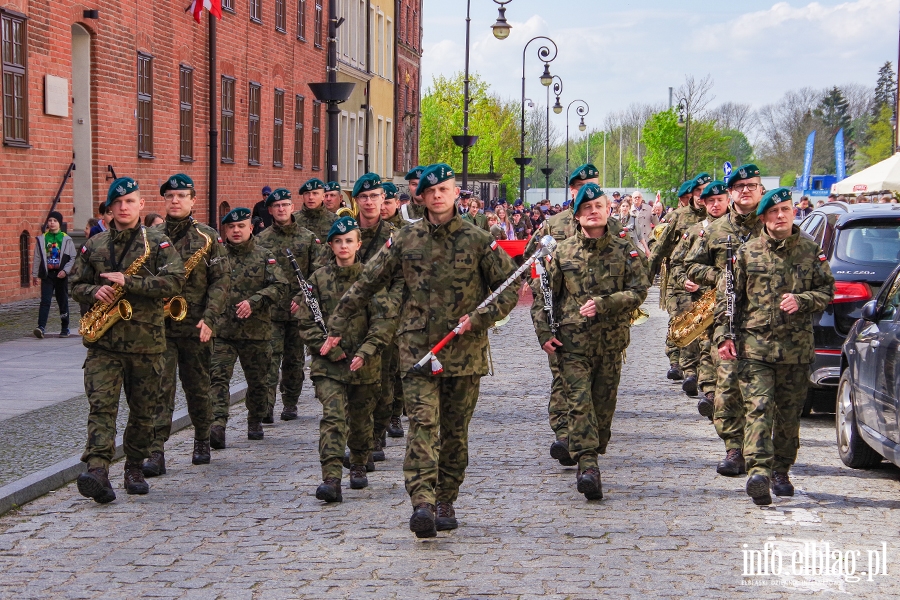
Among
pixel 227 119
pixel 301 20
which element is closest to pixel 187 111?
pixel 227 119

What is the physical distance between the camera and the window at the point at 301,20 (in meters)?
38.2

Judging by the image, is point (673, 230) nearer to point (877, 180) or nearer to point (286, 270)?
point (286, 270)

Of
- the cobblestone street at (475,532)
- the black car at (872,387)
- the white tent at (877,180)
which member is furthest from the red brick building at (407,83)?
the cobblestone street at (475,532)

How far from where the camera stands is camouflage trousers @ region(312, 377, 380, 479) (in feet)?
26.5

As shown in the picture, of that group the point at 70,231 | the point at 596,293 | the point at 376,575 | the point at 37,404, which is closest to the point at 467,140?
the point at 70,231

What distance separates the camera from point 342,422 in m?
8.22

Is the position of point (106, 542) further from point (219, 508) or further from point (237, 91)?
point (237, 91)

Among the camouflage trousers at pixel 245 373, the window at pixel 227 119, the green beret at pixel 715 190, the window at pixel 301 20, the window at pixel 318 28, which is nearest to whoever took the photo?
the camouflage trousers at pixel 245 373

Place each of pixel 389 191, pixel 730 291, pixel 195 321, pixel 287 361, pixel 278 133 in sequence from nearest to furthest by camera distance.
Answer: pixel 730 291, pixel 195 321, pixel 389 191, pixel 287 361, pixel 278 133

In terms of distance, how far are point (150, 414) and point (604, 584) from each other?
140 inches

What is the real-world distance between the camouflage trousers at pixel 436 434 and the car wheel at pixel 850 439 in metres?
3.18

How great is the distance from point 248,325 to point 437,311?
3493mm

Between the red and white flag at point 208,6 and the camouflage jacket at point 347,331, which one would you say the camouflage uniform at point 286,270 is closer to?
the camouflage jacket at point 347,331

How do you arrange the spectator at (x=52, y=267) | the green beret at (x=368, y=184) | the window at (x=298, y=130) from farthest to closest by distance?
the window at (x=298, y=130) < the spectator at (x=52, y=267) < the green beret at (x=368, y=184)
